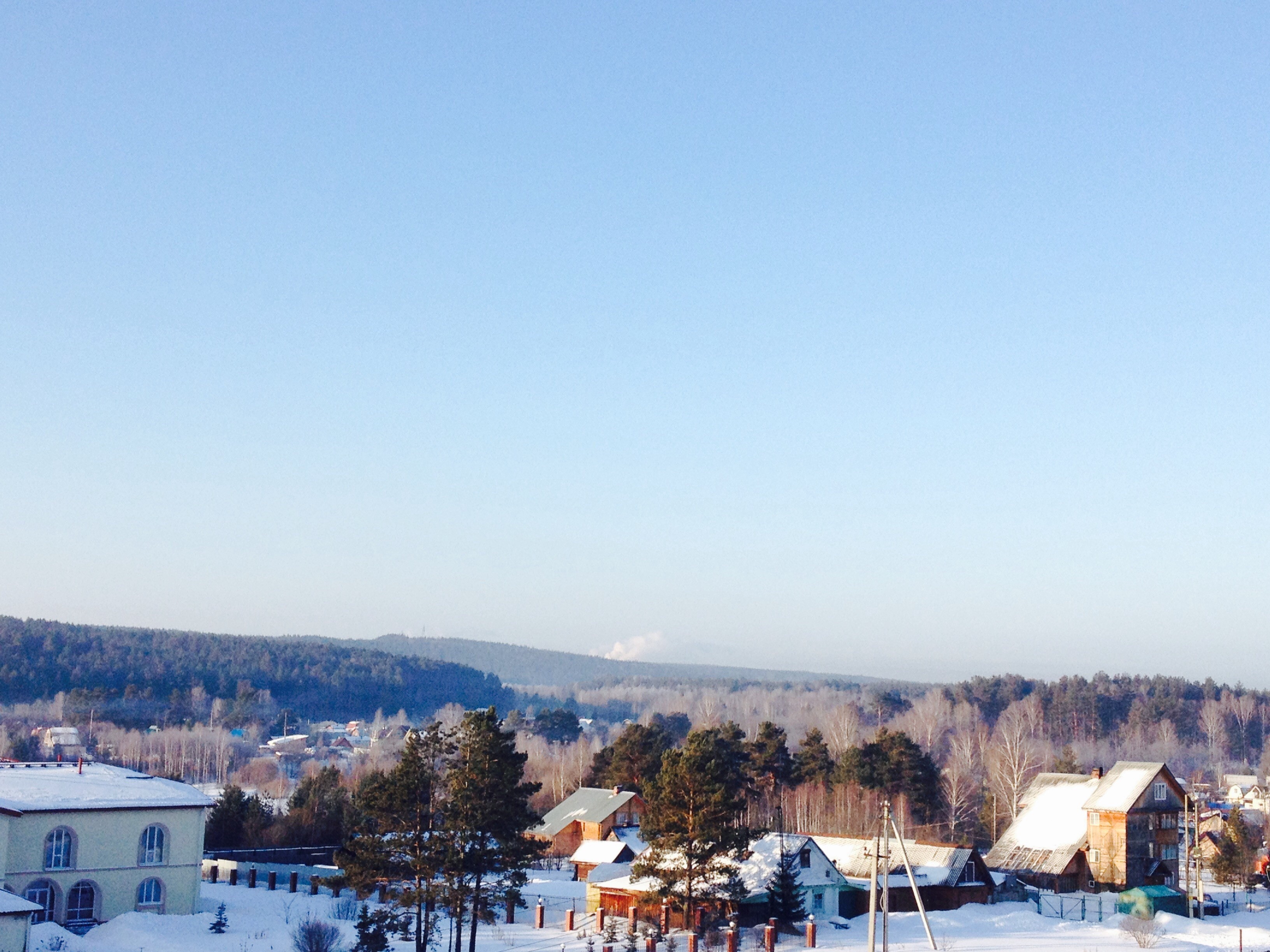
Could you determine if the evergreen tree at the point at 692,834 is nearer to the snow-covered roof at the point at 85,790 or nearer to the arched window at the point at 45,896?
the snow-covered roof at the point at 85,790

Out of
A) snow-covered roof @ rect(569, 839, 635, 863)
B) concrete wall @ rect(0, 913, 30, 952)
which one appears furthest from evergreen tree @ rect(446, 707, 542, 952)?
snow-covered roof @ rect(569, 839, 635, 863)

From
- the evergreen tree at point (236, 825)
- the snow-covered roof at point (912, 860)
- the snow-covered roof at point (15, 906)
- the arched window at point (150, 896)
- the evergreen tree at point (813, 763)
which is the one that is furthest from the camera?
the evergreen tree at point (813, 763)

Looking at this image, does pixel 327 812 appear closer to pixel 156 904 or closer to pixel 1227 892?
pixel 156 904

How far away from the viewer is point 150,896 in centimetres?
3419

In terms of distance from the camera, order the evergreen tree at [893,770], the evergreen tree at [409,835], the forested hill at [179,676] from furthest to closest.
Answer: the forested hill at [179,676]
the evergreen tree at [893,770]
the evergreen tree at [409,835]

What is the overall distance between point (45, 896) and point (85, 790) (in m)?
3.19

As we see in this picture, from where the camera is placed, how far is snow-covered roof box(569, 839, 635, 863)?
4291cm

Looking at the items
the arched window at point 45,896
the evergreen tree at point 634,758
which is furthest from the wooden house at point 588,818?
the arched window at point 45,896

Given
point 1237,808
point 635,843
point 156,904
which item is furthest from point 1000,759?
point 156,904

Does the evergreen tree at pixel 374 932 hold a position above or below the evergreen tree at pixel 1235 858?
above

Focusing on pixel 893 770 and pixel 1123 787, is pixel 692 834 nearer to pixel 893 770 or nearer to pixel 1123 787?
pixel 1123 787

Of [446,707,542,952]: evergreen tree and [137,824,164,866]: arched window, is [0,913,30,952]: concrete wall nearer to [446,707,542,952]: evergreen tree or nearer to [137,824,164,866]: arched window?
[137,824,164,866]: arched window

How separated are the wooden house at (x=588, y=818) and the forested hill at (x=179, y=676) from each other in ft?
280

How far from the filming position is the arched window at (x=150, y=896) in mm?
33938
